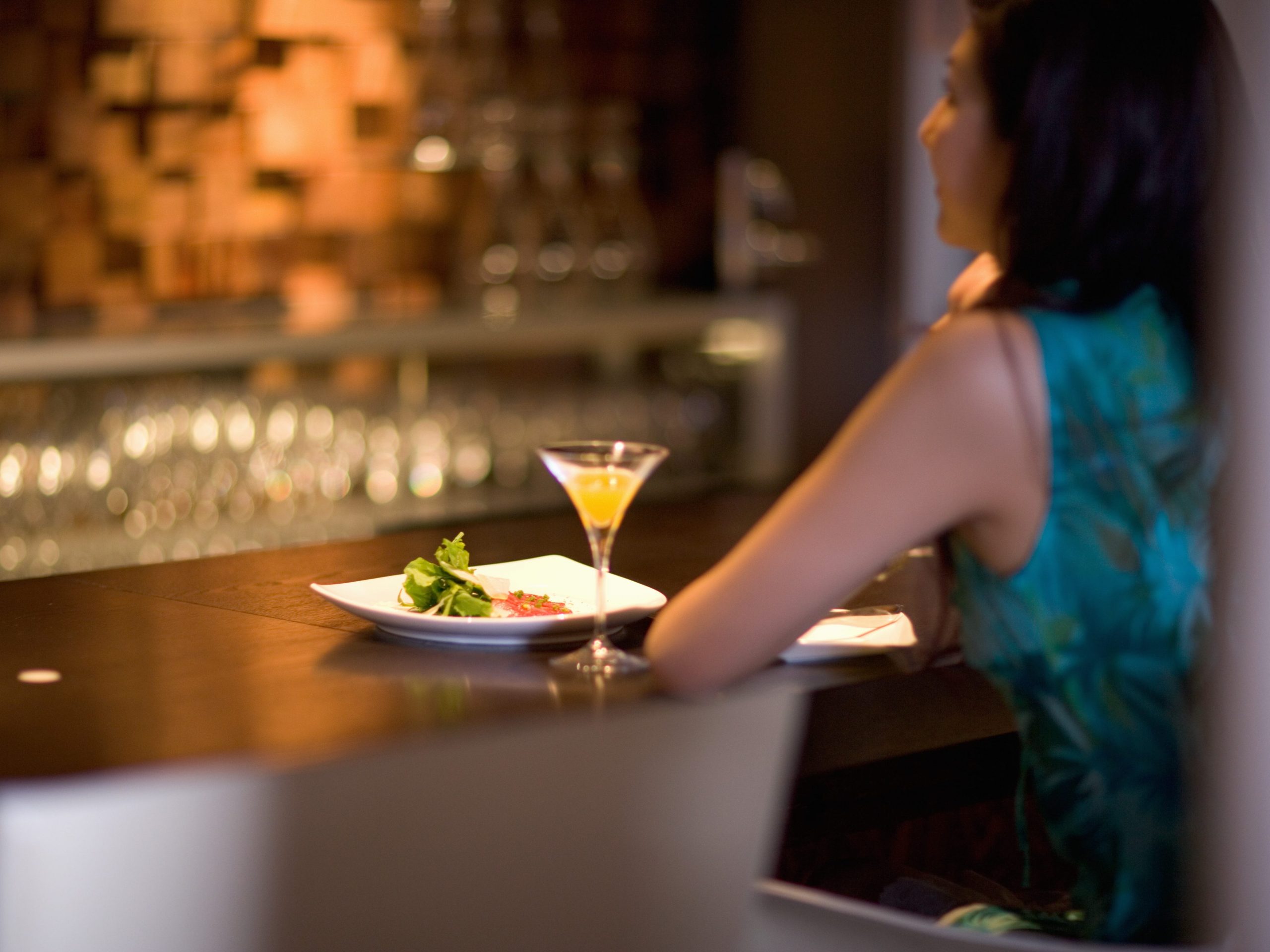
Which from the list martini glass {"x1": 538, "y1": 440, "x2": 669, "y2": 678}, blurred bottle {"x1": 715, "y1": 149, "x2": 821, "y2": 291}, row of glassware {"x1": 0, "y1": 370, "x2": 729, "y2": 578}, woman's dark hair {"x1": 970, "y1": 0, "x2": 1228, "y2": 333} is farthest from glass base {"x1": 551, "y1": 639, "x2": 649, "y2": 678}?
blurred bottle {"x1": 715, "y1": 149, "x2": 821, "y2": 291}

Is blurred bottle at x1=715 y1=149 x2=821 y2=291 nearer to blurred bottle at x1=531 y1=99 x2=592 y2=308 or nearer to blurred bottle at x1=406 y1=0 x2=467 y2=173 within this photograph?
blurred bottle at x1=531 y1=99 x2=592 y2=308

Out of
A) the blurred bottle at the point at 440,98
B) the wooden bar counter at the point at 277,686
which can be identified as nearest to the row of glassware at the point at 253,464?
the blurred bottle at the point at 440,98

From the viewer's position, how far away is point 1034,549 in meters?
1.23

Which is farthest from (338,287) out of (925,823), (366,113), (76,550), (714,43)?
(925,823)

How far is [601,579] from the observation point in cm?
146

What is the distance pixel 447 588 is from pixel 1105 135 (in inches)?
29.2

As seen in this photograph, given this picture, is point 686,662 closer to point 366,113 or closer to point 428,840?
point 428,840

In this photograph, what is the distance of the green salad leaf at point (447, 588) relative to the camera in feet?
5.04

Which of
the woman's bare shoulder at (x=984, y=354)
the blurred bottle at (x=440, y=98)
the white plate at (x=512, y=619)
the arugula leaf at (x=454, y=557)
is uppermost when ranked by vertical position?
the blurred bottle at (x=440, y=98)

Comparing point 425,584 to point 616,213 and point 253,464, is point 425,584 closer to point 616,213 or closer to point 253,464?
point 253,464

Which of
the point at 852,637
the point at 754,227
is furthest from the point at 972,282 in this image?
the point at 754,227

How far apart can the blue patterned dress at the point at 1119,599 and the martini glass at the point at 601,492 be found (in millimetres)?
319

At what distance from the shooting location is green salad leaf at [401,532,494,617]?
60.5 inches

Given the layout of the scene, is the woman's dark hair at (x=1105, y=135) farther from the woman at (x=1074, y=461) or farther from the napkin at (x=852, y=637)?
the napkin at (x=852, y=637)
